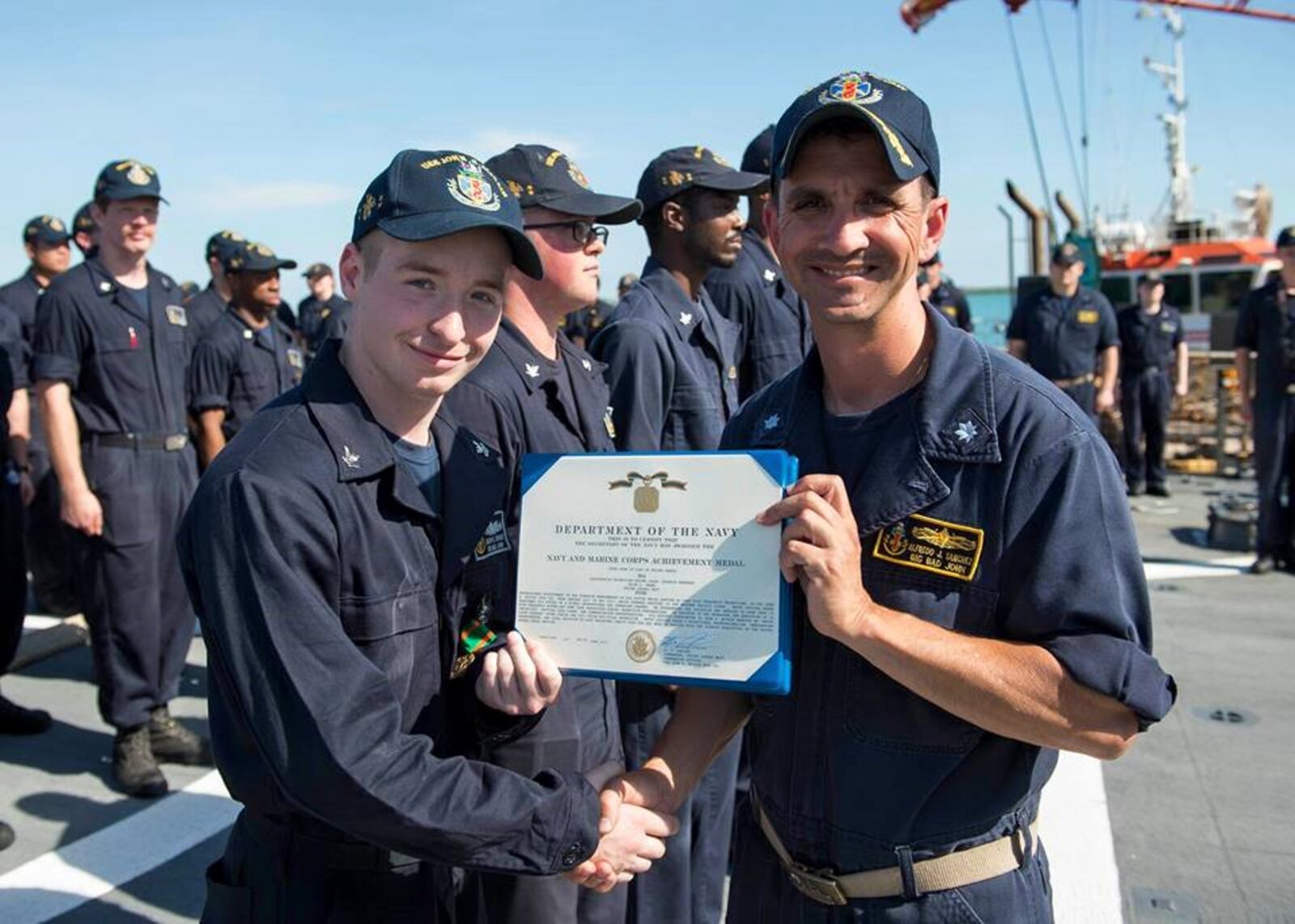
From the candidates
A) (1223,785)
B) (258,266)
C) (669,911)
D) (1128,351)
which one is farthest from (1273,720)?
(1128,351)

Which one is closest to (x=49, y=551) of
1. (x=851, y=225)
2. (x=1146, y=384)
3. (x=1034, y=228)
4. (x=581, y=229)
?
(x=581, y=229)

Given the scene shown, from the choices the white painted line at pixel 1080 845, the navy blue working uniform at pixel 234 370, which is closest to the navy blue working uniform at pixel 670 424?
the white painted line at pixel 1080 845

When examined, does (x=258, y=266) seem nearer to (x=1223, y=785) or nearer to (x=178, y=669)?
(x=178, y=669)

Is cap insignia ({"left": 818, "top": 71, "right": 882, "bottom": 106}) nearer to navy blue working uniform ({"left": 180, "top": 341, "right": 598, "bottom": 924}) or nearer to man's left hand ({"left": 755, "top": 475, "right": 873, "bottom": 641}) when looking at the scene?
man's left hand ({"left": 755, "top": 475, "right": 873, "bottom": 641})

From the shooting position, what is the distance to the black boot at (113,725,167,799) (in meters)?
4.58

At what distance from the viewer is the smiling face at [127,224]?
4.78 metres

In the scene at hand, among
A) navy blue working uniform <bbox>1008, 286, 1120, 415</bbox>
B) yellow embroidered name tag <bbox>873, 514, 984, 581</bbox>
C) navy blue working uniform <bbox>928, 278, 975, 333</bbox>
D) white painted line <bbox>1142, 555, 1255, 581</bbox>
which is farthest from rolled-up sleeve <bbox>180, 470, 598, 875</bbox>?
navy blue working uniform <bbox>928, 278, 975, 333</bbox>

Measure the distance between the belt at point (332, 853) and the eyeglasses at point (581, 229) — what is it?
1.93 m

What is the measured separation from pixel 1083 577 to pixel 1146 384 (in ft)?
37.6

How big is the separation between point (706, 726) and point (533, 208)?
5.85ft

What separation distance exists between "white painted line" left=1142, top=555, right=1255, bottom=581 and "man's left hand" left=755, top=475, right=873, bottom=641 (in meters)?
7.17

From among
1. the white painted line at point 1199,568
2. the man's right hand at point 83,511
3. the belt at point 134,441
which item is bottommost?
the white painted line at point 1199,568

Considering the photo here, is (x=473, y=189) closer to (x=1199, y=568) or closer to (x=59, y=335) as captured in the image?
(x=59, y=335)

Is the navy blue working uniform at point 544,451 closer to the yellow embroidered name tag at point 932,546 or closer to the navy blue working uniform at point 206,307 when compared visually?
the yellow embroidered name tag at point 932,546
